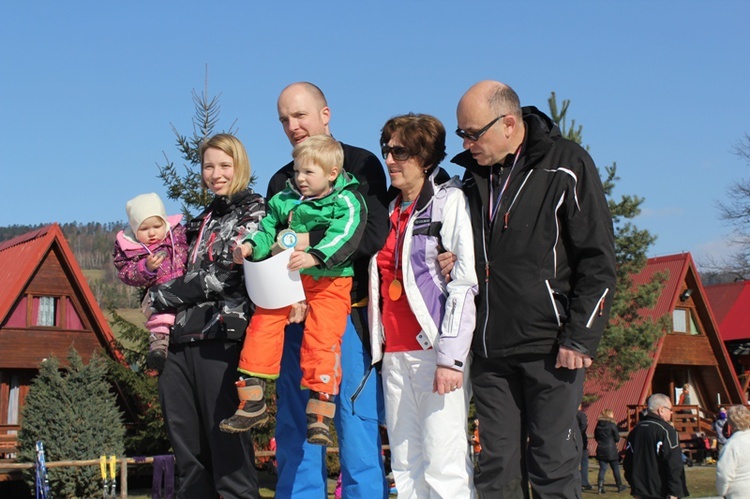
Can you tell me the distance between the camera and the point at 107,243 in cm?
13288

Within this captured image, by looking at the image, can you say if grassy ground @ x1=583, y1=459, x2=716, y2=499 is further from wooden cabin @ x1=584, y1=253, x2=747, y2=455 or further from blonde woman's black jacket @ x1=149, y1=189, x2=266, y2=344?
blonde woman's black jacket @ x1=149, y1=189, x2=266, y2=344

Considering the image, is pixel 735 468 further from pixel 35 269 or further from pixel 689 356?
pixel 689 356

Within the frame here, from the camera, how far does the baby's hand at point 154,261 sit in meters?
5.08

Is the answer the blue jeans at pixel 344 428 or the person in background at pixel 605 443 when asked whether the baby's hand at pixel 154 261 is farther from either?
the person in background at pixel 605 443

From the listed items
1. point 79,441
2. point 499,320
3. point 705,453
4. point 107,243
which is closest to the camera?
point 499,320

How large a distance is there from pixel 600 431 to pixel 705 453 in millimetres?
13530

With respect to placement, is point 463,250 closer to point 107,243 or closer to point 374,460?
point 374,460

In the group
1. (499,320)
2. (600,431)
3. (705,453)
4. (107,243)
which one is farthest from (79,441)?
(107,243)

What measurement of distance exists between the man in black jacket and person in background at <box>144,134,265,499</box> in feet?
24.7

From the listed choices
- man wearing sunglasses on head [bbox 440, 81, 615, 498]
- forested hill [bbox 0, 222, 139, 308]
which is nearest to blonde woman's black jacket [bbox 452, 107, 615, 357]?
man wearing sunglasses on head [bbox 440, 81, 615, 498]

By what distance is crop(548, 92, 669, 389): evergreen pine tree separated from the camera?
85.1ft

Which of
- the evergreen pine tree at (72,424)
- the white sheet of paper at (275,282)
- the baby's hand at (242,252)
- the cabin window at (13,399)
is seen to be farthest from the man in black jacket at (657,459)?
the cabin window at (13,399)

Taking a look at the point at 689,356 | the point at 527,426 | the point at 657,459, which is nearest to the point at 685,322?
the point at 689,356

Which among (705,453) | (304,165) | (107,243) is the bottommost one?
(705,453)
